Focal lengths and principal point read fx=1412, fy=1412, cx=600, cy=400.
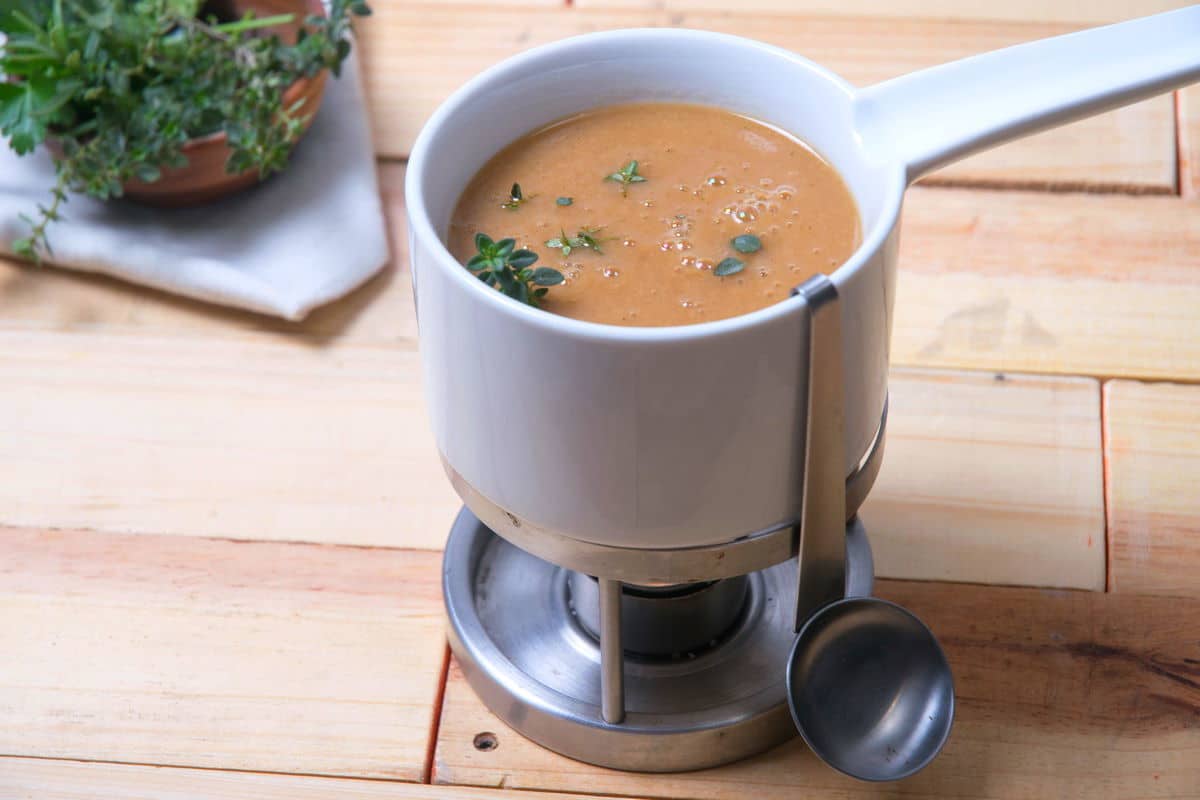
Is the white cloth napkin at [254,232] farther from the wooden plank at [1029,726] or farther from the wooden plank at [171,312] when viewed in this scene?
the wooden plank at [1029,726]

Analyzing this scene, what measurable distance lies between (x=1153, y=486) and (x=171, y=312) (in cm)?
62

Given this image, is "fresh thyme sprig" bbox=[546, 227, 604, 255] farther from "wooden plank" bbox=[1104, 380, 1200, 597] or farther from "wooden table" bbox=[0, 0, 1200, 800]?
"wooden plank" bbox=[1104, 380, 1200, 597]

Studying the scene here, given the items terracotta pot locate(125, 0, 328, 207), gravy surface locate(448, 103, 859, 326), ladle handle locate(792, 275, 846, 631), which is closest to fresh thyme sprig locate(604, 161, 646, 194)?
gravy surface locate(448, 103, 859, 326)

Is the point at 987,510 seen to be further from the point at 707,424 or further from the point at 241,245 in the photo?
the point at 241,245

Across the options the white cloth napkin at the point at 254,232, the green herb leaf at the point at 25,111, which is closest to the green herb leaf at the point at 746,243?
the white cloth napkin at the point at 254,232

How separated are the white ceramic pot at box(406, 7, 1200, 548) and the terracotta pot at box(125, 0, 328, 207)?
33 cm

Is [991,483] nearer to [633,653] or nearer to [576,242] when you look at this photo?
[633,653]

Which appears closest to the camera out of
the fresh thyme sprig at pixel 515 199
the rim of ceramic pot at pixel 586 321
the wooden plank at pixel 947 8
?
the rim of ceramic pot at pixel 586 321

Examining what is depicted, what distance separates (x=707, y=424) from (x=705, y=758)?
23cm

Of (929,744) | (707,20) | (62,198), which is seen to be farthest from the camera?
(707,20)

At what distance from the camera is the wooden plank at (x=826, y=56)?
979 millimetres

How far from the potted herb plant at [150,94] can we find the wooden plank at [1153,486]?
55 cm

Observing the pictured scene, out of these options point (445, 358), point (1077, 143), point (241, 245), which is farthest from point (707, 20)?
point (445, 358)

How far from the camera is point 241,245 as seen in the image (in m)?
0.94
